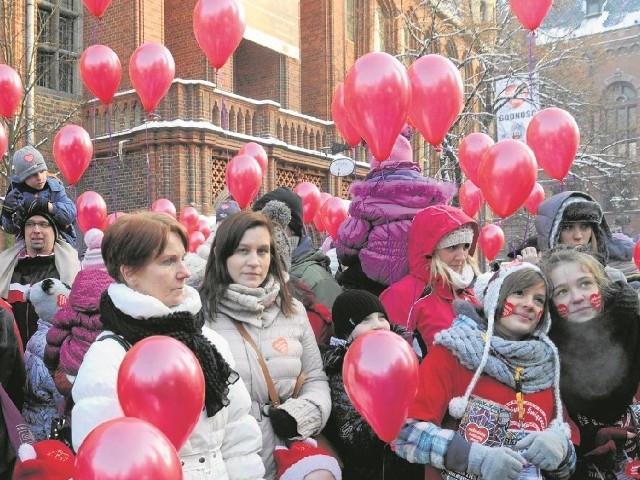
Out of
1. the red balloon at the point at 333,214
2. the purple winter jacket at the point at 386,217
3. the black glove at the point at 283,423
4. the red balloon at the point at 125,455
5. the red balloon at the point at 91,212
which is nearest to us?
the red balloon at the point at 125,455

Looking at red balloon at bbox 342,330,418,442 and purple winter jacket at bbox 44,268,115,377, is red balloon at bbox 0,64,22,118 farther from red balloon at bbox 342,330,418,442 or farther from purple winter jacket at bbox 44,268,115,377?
red balloon at bbox 342,330,418,442

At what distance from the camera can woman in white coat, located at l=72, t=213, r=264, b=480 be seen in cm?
217

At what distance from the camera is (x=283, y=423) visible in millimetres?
2775

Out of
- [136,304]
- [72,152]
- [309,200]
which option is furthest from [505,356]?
[309,200]

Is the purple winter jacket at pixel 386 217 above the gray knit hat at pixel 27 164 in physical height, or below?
below

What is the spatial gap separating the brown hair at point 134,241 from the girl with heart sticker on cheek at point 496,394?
1124 millimetres

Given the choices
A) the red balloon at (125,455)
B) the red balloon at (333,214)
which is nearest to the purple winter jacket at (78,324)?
the red balloon at (125,455)

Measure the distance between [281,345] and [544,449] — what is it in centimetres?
110

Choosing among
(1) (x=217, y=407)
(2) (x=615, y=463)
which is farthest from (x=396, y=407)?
(2) (x=615, y=463)

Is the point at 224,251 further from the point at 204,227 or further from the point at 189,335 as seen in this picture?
the point at 204,227

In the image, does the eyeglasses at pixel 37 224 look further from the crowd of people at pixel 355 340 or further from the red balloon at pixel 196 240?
the red balloon at pixel 196 240

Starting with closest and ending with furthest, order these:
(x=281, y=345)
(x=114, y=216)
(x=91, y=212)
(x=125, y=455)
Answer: (x=125, y=455) < (x=281, y=345) < (x=114, y=216) < (x=91, y=212)

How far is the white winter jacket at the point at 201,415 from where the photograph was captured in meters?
2.02

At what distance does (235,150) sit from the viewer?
1430cm
